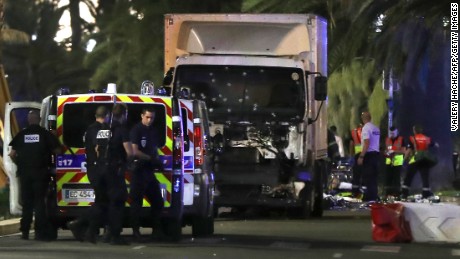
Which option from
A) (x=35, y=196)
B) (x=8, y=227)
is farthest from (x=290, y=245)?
(x=8, y=227)

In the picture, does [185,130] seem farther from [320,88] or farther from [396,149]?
[396,149]

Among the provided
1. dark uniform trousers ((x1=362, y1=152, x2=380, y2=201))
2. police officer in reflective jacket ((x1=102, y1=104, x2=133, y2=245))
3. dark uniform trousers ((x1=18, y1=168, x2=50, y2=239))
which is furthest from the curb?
dark uniform trousers ((x1=362, y1=152, x2=380, y2=201))

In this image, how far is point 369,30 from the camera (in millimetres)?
28172

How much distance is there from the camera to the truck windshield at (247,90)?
20.8 m

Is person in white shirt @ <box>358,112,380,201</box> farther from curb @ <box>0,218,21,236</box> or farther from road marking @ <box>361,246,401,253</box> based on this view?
road marking @ <box>361,246,401,253</box>

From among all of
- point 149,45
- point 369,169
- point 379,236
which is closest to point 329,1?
point 369,169

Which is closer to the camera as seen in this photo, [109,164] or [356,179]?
[109,164]

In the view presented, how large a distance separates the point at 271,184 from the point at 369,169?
539 cm

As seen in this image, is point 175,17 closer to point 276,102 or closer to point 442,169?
point 276,102

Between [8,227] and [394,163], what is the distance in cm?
1200

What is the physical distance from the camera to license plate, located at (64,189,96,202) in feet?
53.1

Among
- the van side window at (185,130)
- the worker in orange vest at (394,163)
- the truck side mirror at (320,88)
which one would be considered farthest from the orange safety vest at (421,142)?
the van side window at (185,130)

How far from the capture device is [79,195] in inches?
637

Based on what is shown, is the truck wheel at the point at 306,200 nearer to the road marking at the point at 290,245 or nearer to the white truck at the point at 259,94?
the white truck at the point at 259,94
